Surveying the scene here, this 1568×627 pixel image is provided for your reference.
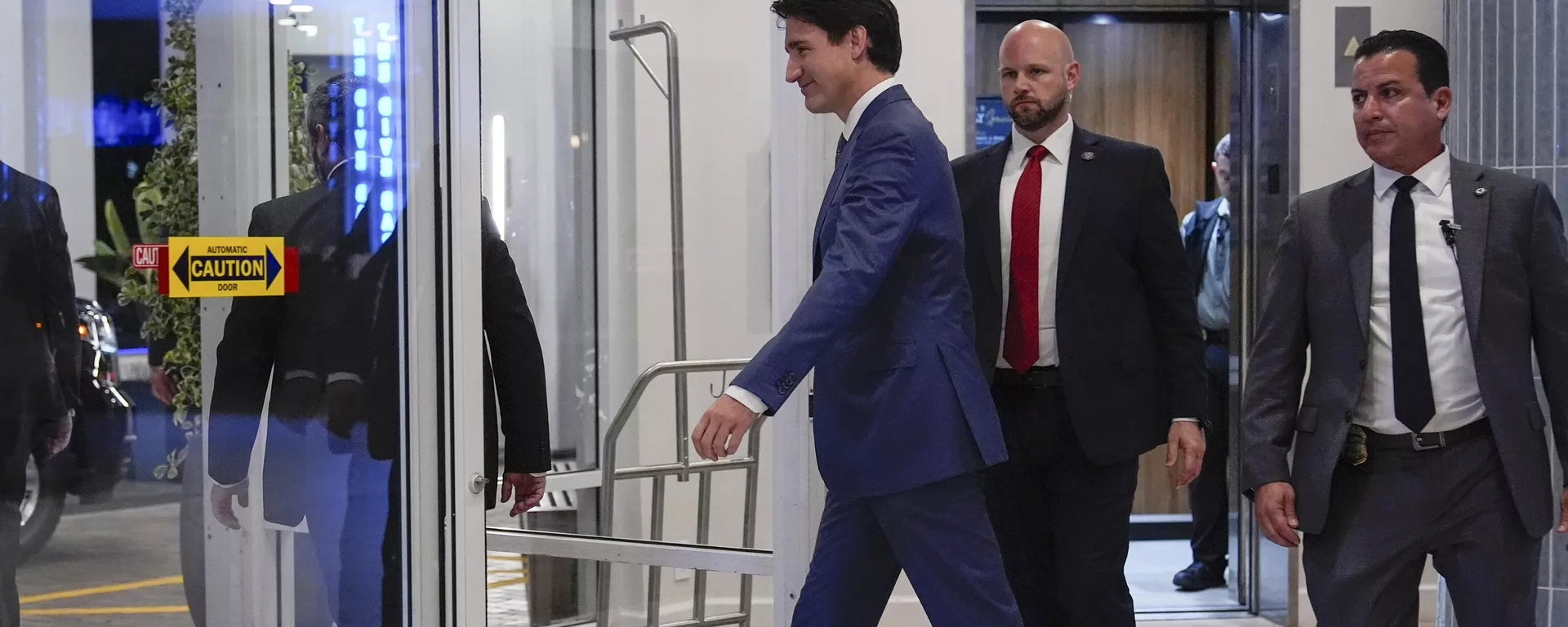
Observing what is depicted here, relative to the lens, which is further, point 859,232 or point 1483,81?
point 1483,81

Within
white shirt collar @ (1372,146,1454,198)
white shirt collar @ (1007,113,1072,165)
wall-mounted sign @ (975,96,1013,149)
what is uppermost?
wall-mounted sign @ (975,96,1013,149)

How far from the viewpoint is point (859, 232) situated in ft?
7.47

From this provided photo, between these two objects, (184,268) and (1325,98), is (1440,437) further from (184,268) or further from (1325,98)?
(1325,98)

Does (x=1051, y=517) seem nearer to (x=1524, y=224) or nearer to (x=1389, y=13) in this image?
(x=1524, y=224)

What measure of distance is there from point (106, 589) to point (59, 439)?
26cm

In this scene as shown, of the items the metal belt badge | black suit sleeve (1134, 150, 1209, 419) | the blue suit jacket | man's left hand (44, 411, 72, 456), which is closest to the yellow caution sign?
man's left hand (44, 411, 72, 456)

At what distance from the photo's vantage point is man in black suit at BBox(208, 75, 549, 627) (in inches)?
90.1

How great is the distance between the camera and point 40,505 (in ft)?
7.52

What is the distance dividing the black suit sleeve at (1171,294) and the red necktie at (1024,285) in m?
0.20

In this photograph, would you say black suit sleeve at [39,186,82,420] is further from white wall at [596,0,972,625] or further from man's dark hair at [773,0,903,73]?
white wall at [596,0,972,625]

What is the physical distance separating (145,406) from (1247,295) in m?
3.28

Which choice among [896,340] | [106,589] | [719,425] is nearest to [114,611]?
[106,589]

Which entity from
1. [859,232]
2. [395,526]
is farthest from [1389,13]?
[395,526]

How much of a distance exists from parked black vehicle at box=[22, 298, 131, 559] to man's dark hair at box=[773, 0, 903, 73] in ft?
3.78
